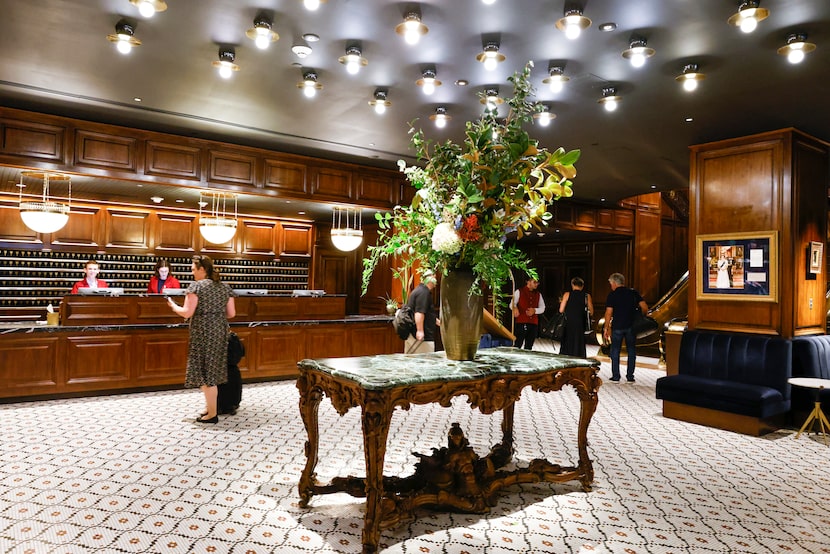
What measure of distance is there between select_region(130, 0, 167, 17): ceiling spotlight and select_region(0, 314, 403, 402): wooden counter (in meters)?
4.23

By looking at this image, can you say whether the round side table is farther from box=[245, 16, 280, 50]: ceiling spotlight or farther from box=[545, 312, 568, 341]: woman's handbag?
box=[245, 16, 280, 50]: ceiling spotlight

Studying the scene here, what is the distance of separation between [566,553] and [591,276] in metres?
12.5

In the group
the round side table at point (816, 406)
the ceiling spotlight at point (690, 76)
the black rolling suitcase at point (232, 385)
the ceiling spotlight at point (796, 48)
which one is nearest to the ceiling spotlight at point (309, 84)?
the black rolling suitcase at point (232, 385)

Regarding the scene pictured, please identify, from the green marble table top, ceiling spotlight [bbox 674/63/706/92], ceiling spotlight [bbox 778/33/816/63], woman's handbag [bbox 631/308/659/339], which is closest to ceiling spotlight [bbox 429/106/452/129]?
ceiling spotlight [bbox 674/63/706/92]

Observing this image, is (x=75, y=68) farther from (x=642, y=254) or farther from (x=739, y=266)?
(x=642, y=254)

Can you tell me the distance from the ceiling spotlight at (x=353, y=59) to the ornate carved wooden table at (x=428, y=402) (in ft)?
8.53

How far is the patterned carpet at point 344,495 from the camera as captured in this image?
311 centimetres

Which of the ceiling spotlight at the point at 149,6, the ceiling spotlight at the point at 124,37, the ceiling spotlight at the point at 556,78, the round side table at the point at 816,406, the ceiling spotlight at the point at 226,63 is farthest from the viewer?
the round side table at the point at 816,406

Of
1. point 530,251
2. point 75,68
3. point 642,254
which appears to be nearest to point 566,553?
point 75,68

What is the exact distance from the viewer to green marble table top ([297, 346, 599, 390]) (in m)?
3.04

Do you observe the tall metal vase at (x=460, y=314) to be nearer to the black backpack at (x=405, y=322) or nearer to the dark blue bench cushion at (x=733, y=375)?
the black backpack at (x=405, y=322)

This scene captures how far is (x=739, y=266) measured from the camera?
6551 mm

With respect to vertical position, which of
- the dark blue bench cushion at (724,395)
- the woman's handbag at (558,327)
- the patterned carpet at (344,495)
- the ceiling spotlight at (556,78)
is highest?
the ceiling spotlight at (556,78)

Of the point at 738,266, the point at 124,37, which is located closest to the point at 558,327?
the point at 738,266
